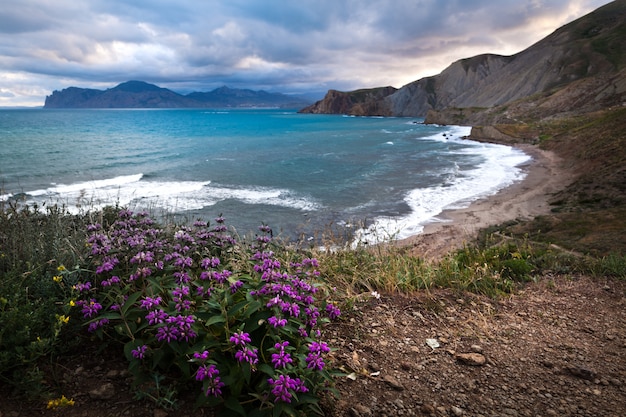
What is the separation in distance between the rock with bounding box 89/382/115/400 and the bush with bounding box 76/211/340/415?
0.60ft

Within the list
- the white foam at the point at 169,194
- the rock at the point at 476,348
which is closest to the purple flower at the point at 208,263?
the rock at the point at 476,348

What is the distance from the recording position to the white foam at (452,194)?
18017mm

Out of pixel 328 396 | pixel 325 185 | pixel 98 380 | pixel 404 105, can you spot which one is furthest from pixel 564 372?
pixel 404 105

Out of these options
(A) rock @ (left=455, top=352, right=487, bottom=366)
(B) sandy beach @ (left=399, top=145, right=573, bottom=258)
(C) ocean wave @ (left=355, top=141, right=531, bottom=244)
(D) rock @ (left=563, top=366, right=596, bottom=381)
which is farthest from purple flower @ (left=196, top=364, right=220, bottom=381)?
(C) ocean wave @ (left=355, top=141, right=531, bottom=244)

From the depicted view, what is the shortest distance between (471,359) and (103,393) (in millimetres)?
3090

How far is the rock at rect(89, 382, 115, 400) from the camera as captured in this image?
268 cm

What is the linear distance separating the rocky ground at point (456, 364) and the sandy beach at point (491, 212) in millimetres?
6427

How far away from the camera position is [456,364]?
11.8 ft

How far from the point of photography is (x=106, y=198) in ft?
73.0

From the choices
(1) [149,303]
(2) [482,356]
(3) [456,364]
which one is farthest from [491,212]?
(1) [149,303]

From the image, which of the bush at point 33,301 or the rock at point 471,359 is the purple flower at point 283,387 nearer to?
the bush at point 33,301

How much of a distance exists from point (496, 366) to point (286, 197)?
21.8 metres

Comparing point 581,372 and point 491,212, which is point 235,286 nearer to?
point 581,372

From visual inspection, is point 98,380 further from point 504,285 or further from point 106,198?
point 106,198
